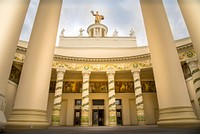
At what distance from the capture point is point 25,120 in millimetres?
3441

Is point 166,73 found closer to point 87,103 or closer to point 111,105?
point 111,105

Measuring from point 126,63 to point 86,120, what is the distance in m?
8.40

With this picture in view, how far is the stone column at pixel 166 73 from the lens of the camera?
3.86 meters

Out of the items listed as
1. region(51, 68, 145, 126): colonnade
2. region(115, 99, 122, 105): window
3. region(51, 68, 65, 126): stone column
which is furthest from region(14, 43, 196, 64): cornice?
region(115, 99, 122, 105): window

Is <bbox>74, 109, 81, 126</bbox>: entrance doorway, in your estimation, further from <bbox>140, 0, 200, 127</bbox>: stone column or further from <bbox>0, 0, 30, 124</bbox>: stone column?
<bbox>0, 0, 30, 124</bbox>: stone column

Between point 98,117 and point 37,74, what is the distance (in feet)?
62.9

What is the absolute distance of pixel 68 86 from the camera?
72.7 feet

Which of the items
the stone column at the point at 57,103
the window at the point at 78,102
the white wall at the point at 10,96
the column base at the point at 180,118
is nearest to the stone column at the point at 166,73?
the column base at the point at 180,118

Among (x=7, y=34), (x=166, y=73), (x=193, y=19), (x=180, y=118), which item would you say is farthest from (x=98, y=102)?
(x=7, y=34)

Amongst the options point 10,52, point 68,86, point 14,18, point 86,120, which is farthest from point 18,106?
point 68,86

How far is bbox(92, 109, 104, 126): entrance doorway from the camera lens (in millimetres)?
21359

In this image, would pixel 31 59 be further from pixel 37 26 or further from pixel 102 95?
pixel 102 95

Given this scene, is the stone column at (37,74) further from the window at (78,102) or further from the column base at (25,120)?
the window at (78,102)

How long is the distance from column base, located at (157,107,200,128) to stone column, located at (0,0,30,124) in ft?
12.5
